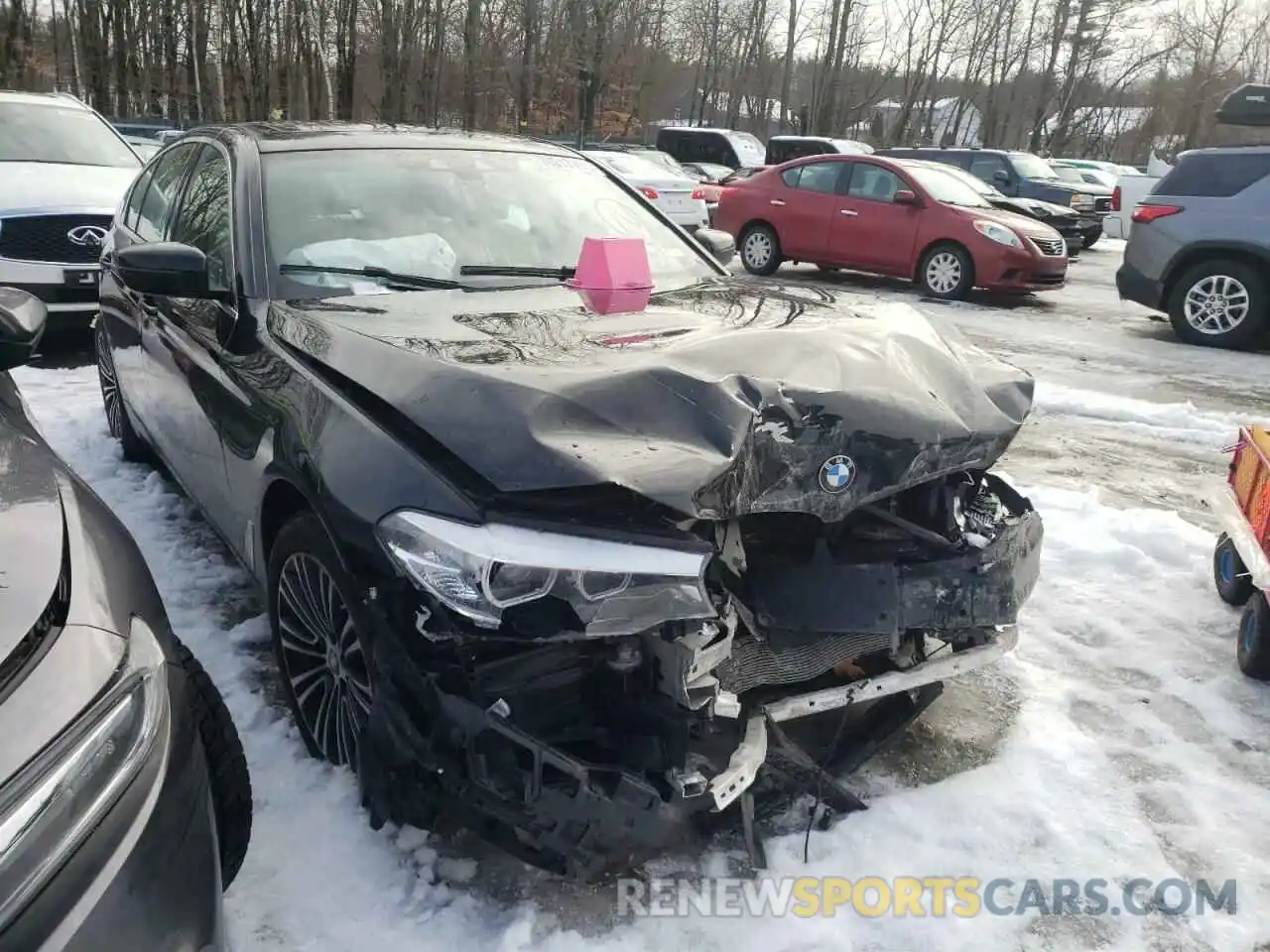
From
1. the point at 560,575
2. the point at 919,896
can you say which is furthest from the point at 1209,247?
the point at 560,575

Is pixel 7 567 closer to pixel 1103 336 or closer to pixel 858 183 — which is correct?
pixel 1103 336

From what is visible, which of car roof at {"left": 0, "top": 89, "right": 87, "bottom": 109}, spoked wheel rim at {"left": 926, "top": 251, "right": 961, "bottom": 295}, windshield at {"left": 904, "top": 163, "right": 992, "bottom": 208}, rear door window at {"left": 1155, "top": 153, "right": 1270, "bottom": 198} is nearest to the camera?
car roof at {"left": 0, "top": 89, "right": 87, "bottom": 109}

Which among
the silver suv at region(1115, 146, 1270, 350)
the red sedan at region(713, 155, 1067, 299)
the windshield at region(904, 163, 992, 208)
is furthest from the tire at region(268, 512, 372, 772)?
the windshield at region(904, 163, 992, 208)

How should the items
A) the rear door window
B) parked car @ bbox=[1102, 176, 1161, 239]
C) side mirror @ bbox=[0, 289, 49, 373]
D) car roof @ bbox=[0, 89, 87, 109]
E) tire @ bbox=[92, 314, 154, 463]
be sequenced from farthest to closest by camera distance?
parked car @ bbox=[1102, 176, 1161, 239] → the rear door window → car roof @ bbox=[0, 89, 87, 109] → tire @ bbox=[92, 314, 154, 463] → side mirror @ bbox=[0, 289, 49, 373]

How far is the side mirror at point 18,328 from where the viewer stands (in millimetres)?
2371

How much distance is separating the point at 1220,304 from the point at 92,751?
10.1 m

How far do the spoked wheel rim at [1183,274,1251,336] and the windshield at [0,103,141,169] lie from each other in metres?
9.73

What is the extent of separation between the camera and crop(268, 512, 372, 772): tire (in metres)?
2.20

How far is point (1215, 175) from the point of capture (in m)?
8.97

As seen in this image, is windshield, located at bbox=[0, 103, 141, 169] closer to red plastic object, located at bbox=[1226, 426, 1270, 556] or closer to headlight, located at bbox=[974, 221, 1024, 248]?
red plastic object, located at bbox=[1226, 426, 1270, 556]

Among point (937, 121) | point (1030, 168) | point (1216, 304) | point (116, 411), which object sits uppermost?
point (937, 121)

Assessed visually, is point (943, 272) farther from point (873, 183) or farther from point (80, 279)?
point (80, 279)

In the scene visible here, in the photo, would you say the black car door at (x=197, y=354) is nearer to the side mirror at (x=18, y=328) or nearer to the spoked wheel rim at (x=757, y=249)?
the side mirror at (x=18, y=328)

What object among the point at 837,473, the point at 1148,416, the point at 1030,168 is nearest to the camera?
the point at 837,473
